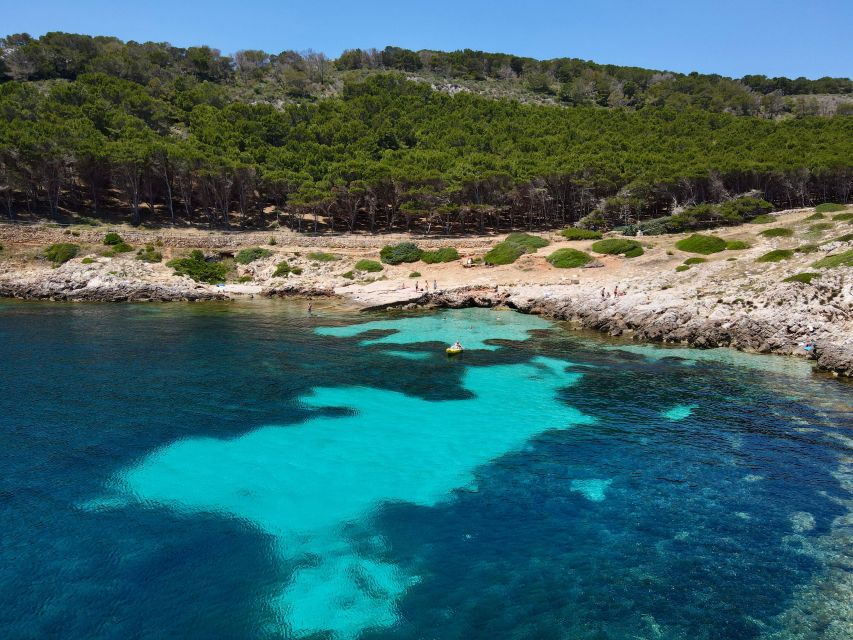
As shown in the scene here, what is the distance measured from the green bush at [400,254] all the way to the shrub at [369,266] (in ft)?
6.65

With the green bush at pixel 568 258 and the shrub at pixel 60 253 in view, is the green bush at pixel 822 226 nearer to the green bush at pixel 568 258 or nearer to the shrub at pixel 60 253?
the green bush at pixel 568 258

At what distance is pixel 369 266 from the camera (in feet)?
185

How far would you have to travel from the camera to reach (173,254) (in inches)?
2336

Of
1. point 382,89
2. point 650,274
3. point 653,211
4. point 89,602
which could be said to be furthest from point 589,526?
point 382,89

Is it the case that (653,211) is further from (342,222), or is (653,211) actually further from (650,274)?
(342,222)

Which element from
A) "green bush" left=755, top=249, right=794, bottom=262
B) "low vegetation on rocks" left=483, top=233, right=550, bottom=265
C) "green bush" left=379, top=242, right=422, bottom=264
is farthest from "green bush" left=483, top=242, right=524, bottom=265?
"green bush" left=755, top=249, right=794, bottom=262

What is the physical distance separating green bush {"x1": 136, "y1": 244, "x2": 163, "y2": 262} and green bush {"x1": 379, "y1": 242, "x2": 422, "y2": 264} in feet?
78.3

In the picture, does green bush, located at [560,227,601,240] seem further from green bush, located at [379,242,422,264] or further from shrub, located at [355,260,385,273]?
shrub, located at [355,260,385,273]

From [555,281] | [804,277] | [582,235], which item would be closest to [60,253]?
[555,281]

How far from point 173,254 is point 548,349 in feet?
150

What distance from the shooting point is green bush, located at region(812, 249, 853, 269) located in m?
34.1

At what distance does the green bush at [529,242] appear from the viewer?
57.6 m

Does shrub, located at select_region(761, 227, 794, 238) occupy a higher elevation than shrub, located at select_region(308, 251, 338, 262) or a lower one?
higher

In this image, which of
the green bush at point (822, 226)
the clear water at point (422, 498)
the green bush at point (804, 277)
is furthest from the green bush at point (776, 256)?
the clear water at point (422, 498)
